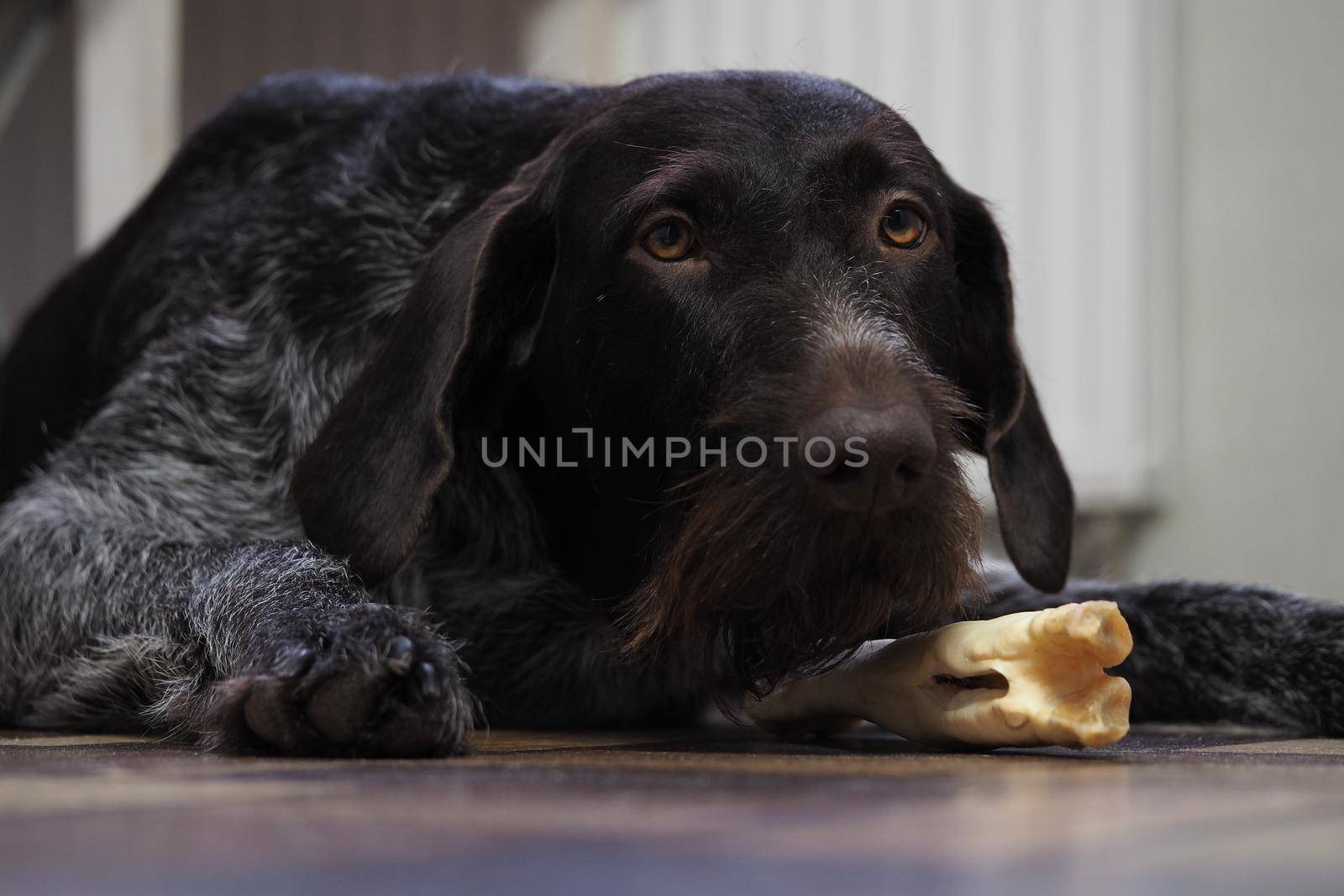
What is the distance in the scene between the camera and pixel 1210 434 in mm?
6062

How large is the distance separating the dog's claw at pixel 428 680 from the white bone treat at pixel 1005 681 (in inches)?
22.3

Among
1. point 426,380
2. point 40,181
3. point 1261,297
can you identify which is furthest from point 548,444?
point 40,181

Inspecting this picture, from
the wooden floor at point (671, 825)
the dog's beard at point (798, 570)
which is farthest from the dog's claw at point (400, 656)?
the dog's beard at point (798, 570)

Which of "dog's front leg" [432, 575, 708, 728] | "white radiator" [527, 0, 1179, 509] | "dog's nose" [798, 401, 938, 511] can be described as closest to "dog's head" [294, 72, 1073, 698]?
"dog's nose" [798, 401, 938, 511]

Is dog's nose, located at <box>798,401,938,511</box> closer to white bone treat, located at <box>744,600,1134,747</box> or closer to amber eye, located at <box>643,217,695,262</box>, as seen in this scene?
white bone treat, located at <box>744,600,1134,747</box>

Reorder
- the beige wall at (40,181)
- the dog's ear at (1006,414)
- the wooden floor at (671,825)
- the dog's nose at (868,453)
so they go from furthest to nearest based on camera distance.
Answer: the beige wall at (40,181) < the dog's ear at (1006,414) < the dog's nose at (868,453) < the wooden floor at (671,825)

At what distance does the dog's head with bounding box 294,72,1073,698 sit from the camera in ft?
5.82

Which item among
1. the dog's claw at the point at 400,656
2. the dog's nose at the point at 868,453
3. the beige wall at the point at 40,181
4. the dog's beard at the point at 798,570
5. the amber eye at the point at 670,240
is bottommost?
the dog's claw at the point at 400,656

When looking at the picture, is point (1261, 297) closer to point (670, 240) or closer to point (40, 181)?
point (670, 240)

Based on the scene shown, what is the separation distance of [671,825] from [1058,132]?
508 cm

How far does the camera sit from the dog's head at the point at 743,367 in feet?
5.82

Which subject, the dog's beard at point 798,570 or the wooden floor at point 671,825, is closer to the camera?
the wooden floor at point 671,825

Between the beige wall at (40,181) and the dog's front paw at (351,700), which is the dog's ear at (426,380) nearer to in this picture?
the dog's front paw at (351,700)

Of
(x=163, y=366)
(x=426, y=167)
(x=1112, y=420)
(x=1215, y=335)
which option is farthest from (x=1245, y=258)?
(x=163, y=366)
